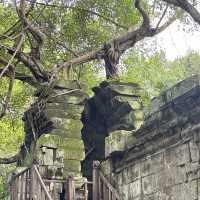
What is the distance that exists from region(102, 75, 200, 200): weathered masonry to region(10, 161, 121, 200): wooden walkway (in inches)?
14.3

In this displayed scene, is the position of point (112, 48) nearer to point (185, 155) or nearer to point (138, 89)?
point (138, 89)

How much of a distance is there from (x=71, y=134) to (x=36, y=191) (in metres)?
1.95

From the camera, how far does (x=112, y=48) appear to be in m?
12.4

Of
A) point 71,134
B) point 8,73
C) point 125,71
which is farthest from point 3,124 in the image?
point 71,134

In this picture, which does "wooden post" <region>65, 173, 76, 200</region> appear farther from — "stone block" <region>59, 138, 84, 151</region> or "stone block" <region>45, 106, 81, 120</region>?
"stone block" <region>45, 106, 81, 120</region>

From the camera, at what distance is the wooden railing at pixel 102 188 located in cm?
796

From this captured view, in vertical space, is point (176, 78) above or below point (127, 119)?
above

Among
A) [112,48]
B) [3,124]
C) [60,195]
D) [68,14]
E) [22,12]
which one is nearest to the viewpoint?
[60,195]

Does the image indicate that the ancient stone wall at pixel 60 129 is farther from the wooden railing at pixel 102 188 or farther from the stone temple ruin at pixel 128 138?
the wooden railing at pixel 102 188

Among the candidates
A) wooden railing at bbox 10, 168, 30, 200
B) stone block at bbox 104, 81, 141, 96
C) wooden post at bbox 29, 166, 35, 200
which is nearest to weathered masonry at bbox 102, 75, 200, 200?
wooden post at bbox 29, 166, 35, 200

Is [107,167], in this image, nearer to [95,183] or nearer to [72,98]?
[95,183]

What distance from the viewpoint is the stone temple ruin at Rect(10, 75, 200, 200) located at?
20.6 feet

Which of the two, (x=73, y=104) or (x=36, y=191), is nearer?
(x=36, y=191)

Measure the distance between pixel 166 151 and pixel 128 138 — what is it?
1303 millimetres
